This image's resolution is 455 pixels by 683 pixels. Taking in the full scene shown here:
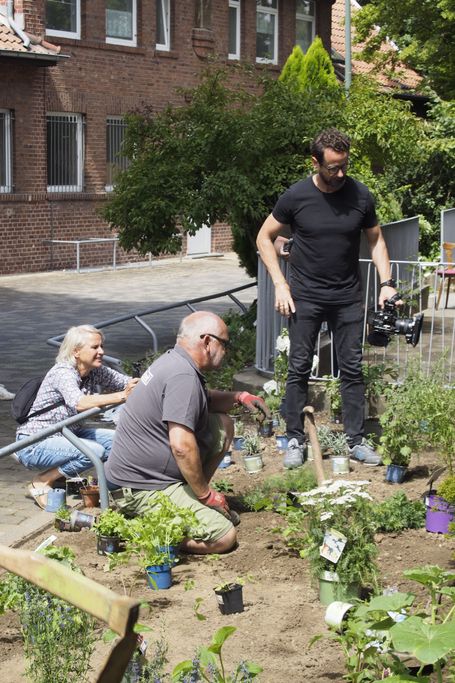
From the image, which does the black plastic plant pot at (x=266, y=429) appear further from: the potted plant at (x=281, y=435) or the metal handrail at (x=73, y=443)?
the metal handrail at (x=73, y=443)

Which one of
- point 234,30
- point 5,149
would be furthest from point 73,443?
point 234,30

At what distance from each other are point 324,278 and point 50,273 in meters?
16.4

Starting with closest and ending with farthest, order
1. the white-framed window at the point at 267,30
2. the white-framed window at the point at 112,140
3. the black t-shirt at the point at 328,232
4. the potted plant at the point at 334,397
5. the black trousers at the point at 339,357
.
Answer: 1. the black t-shirt at the point at 328,232
2. the black trousers at the point at 339,357
3. the potted plant at the point at 334,397
4. the white-framed window at the point at 112,140
5. the white-framed window at the point at 267,30

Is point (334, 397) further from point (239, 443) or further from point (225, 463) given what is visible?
point (225, 463)

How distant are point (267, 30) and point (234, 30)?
1.43 metres

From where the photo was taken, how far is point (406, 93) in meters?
32.9

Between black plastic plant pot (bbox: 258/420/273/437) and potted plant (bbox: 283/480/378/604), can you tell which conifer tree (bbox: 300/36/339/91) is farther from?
potted plant (bbox: 283/480/378/604)

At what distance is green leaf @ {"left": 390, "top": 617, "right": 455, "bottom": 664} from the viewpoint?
328cm

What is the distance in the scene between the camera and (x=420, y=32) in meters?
27.9

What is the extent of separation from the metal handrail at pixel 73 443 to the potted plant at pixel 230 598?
1.40m

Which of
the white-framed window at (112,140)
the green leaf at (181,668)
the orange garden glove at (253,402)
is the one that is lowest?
the green leaf at (181,668)

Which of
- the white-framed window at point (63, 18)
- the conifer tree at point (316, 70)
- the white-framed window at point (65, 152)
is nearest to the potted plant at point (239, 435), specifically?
the conifer tree at point (316, 70)

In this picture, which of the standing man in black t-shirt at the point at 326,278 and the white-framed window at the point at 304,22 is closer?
the standing man in black t-shirt at the point at 326,278

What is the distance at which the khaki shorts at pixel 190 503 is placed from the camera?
19.4ft
